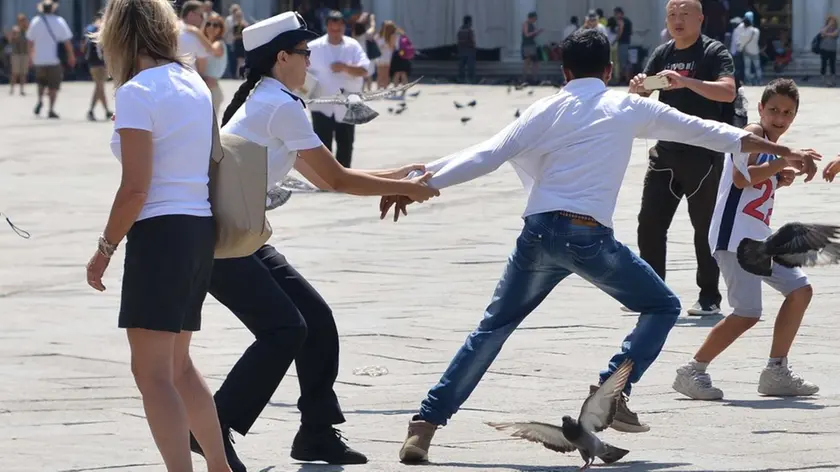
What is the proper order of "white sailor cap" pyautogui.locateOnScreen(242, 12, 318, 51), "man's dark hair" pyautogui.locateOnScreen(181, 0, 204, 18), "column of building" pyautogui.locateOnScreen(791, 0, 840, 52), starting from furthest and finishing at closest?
1. "column of building" pyautogui.locateOnScreen(791, 0, 840, 52)
2. "man's dark hair" pyautogui.locateOnScreen(181, 0, 204, 18)
3. "white sailor cap" pyautogui.locateOnScreen(242, 12, 318, 51)

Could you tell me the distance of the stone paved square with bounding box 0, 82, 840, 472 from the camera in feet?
17.7

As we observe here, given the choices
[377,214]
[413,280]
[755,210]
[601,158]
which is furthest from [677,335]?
[377,214]

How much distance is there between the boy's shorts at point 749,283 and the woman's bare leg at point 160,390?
2.60 m

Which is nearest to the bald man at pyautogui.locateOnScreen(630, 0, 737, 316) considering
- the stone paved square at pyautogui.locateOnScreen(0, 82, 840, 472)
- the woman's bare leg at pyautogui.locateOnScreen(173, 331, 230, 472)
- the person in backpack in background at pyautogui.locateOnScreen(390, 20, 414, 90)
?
the stone paved square at pyautogui.locateOnScreen(0, 82, 840, 472)

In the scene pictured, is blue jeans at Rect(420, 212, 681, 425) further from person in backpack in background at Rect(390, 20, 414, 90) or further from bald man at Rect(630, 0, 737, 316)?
person in backpack in background at Rect(390, 20, 414, 90)

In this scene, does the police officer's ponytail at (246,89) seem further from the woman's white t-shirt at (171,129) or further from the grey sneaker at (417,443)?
the grey sneaker at (417,443)

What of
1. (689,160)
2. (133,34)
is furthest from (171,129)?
(689,160)

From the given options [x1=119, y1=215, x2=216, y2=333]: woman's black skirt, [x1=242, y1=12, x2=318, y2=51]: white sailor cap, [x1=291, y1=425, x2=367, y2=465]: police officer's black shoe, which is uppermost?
[x1=242, y1=12, x2=318, y2=51]: white sailor cap

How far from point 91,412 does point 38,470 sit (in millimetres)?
972

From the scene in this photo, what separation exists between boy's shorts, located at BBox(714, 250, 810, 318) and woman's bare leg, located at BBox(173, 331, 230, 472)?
2.39 metres

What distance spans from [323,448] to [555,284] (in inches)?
35.6

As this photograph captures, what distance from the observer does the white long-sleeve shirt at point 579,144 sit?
5.07 metres

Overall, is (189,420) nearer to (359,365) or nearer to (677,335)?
(359,365)

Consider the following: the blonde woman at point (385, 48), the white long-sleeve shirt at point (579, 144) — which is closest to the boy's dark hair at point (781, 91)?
the white long-sleeve shirt at point (579, 144)
